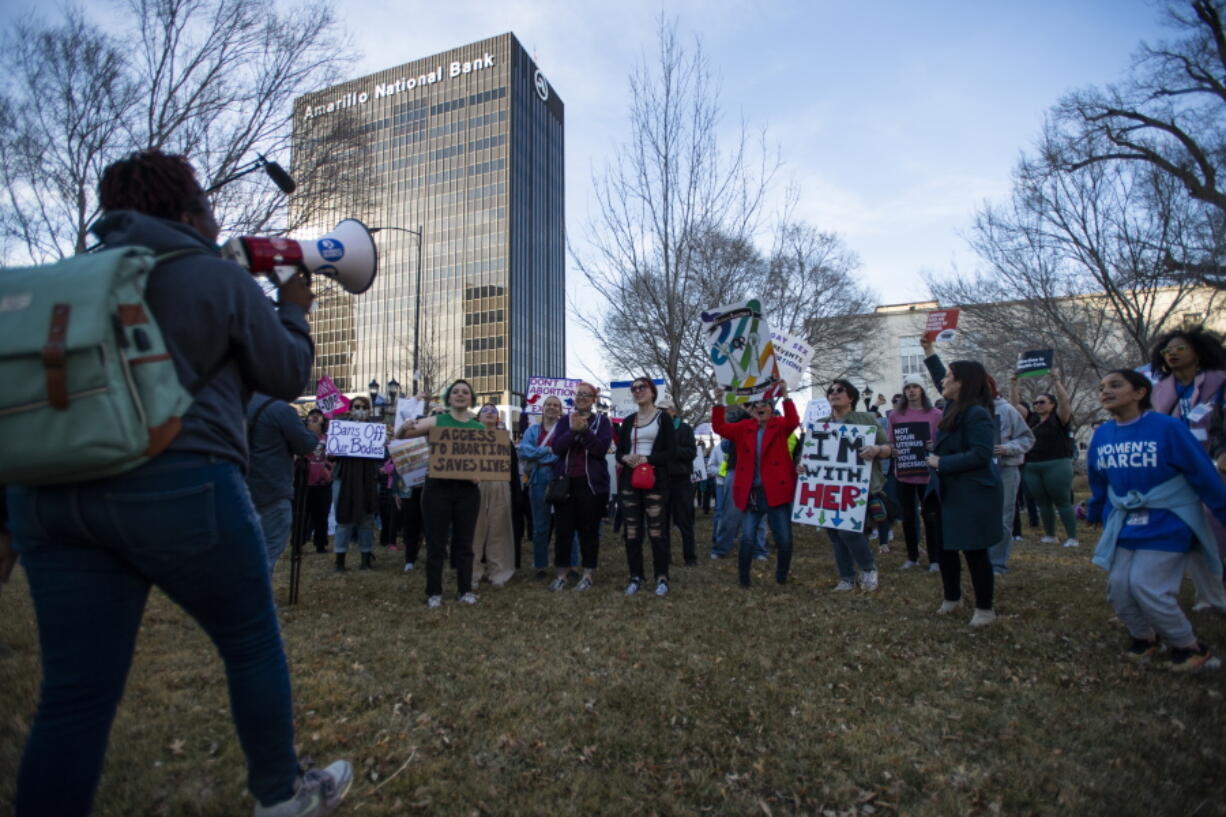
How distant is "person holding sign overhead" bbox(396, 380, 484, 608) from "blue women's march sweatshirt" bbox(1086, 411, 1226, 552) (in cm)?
537

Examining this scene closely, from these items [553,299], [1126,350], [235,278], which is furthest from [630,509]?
[553,299]

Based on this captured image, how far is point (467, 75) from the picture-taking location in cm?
8462

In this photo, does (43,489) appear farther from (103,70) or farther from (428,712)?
(103,70)

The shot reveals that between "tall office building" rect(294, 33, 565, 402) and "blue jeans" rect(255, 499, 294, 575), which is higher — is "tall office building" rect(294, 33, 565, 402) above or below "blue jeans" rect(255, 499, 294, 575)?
above

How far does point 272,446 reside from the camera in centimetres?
549

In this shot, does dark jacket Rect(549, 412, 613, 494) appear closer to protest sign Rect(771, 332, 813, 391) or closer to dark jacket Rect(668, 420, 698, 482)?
dark jacket Rect(668, 420, 698, 482)

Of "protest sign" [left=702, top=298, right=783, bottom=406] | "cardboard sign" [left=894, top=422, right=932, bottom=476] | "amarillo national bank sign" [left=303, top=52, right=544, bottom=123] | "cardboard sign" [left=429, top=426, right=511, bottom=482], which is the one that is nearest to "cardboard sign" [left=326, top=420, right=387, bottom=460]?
"cardboard sign" [left=429, top=426, right=511, bottom=482]

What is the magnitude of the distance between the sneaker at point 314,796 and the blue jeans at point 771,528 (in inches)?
209

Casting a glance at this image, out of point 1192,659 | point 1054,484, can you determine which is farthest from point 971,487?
point 1054,484

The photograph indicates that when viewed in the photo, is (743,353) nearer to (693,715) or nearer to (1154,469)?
(1154,469)

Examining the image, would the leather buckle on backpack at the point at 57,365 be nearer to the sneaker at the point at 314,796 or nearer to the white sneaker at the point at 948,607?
the sneaker at the point at 314,796

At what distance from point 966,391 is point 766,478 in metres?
2.28

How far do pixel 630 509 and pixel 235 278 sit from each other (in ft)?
18.0

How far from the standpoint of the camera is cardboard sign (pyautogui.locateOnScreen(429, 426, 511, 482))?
6602mm
